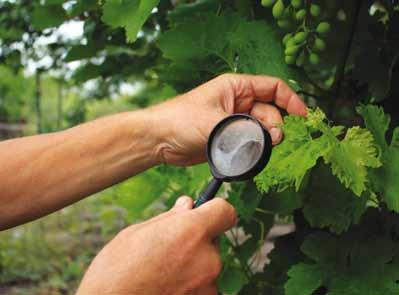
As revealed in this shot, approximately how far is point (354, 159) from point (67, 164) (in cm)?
99

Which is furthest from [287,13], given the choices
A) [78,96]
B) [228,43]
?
[78,96]

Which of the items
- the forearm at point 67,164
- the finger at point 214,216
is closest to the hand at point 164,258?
the finger at point 214,216

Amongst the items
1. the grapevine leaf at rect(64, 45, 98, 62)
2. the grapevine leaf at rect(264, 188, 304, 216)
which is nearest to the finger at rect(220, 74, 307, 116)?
the grapevine leaf at rect(264, 188, 304, 216)

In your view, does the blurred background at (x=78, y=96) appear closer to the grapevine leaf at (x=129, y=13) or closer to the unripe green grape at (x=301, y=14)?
the grapevine leaf at (x=129, y=13)

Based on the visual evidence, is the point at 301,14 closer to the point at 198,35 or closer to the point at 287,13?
the point at 287,13

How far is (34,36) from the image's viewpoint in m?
2.80

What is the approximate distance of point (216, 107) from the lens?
5.45 feet

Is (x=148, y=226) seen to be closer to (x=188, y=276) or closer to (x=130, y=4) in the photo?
(x=188, y=276)

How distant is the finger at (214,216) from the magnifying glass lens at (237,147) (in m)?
0.08

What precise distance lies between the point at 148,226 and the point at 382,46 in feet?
2.65

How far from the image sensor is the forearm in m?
1.91

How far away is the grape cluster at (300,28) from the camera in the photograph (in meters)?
1.55

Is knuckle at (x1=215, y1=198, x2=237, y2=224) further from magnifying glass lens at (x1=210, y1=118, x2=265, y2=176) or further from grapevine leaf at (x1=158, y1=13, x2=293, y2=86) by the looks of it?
grapevine leaf at (x1=158, y1=13, x2=293, y2=86)

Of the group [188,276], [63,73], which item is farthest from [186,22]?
[63,73]
